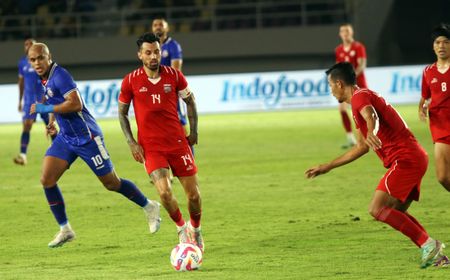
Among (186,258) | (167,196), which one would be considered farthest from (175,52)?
(186,258)

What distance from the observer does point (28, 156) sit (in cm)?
2156

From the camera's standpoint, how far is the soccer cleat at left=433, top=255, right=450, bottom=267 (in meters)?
A: 8.35

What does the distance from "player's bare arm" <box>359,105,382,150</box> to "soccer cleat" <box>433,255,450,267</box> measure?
1110 millimetres

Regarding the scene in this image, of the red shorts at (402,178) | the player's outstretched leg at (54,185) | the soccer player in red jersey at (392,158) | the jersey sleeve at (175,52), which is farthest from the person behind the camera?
the jersey sleeve at (175,52)

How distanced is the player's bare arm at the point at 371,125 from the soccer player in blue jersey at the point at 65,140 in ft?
10.4

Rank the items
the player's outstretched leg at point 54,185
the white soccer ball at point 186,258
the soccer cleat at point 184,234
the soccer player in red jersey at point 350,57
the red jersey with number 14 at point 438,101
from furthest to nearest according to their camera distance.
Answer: the soccer player in red jersey at point 350,57, the red jersey with number 14 at point 438,101, the player's outstretched leg at point 54,185, the soccer cleat at point 184,234, the white soccer ball at point 186,258

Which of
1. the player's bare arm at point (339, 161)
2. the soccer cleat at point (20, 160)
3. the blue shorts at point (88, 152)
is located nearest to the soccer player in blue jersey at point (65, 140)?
the blue shorts at point (88, 152)

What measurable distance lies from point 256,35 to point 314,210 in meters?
26.5

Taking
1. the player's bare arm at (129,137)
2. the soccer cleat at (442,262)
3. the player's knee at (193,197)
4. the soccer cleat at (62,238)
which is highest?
the player's bare arm at (129,137)

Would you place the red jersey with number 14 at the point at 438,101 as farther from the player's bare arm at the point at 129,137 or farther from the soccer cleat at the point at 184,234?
the player's bare arm at the point at 129,137

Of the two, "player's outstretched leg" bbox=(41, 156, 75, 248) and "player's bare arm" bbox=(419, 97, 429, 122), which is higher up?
"player's bare arm" bbox=(419, 97, 429, 122)

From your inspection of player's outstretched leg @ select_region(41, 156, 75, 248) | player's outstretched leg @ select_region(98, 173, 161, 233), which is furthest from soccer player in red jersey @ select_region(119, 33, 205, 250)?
player's outstretched leg @ select_region(41, 156, 75, 248)

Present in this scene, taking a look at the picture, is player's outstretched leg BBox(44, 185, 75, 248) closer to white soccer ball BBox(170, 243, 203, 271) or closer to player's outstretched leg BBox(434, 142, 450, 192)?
white soccer ball BBox(170, 243, 203, 271)

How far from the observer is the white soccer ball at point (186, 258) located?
8625 millimetres
